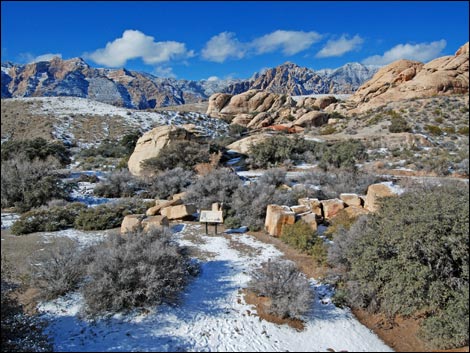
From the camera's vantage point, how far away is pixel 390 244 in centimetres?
630

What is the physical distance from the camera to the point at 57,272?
251 inches

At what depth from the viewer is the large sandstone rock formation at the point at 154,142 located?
19125 millimetres

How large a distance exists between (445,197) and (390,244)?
146 centimetres

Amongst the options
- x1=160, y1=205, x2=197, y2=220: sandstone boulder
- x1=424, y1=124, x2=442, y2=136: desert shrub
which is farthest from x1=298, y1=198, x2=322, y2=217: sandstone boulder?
x1=424, y1=124, x2=442, y2=136: desert shrub

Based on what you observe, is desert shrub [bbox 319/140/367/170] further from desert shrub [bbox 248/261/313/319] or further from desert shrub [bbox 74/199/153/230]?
desert shrub [bbox 248/261/313/319]

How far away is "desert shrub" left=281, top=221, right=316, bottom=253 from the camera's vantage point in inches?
340

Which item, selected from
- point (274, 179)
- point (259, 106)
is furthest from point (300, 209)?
point (259, 106)

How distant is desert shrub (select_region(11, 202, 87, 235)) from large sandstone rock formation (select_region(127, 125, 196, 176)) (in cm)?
743

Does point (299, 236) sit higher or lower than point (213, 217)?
lower

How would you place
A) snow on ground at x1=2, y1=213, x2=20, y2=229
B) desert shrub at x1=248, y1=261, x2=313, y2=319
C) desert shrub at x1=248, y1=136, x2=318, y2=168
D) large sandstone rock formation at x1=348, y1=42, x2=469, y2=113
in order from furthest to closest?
large sandstone rock formation at x1=348, y1=42, x2=469, y2=113
desert shrub at x1=248, y1=136, x2=318, y2=168
snow on ground at x1=2, y1=213, x2=20, y2=229
desert shrub at x1=248, y1=261, x2=313, y2=319

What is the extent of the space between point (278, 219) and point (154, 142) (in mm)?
12662

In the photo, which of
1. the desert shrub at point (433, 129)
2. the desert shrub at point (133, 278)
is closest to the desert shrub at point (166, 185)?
the desert shrub at point (133, 278)

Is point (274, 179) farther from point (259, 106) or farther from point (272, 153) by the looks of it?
point (259, 106)

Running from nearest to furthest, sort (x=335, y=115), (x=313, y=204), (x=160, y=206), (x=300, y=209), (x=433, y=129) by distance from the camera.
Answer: (x=300, y=209) < (x=313, y=204) < (x=160, y=206) < (x=433, y=129) < (x=335, y=115)
